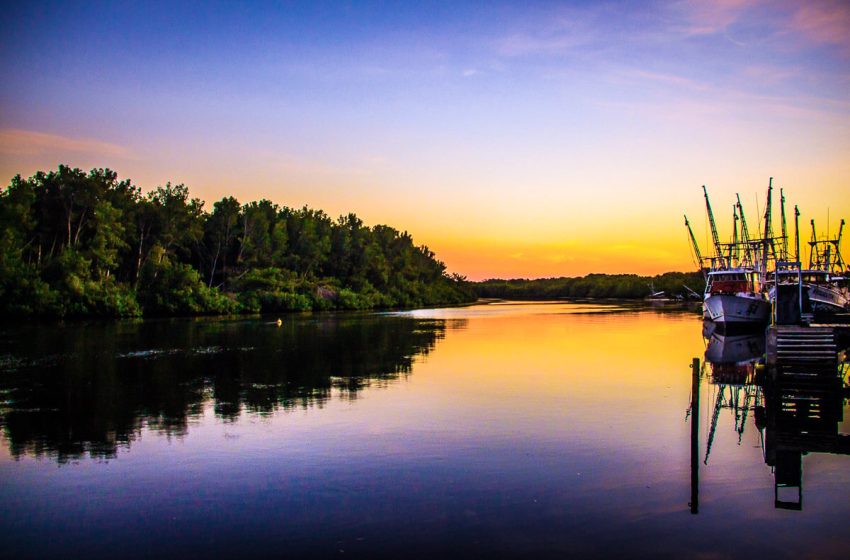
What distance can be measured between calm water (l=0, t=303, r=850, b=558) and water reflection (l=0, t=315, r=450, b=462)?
17 centimetres

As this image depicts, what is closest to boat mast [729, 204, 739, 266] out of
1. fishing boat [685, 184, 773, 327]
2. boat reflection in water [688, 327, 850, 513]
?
fishing boat [685, 184, 773, 327]

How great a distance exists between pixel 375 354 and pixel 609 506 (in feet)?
93.6

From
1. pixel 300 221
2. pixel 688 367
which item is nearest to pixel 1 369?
pixel 688 367

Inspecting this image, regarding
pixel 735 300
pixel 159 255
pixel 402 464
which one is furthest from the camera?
pixel 159 255

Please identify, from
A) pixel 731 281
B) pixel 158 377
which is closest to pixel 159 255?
pixel 158 377

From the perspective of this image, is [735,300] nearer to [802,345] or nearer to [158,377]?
[802,345]

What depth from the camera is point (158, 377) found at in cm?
2950

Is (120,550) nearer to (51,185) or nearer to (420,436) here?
(420,436)

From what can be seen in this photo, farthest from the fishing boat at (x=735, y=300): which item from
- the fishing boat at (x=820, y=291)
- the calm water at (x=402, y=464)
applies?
the calm water at (x=402, y=464)

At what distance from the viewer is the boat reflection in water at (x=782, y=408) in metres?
14.8

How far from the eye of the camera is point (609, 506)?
12852 millimetres

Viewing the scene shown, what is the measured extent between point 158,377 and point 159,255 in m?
61.3

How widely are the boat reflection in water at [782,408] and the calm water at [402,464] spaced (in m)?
0.16

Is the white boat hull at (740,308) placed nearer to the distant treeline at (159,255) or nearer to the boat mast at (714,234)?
the boat mast at (714,234)
